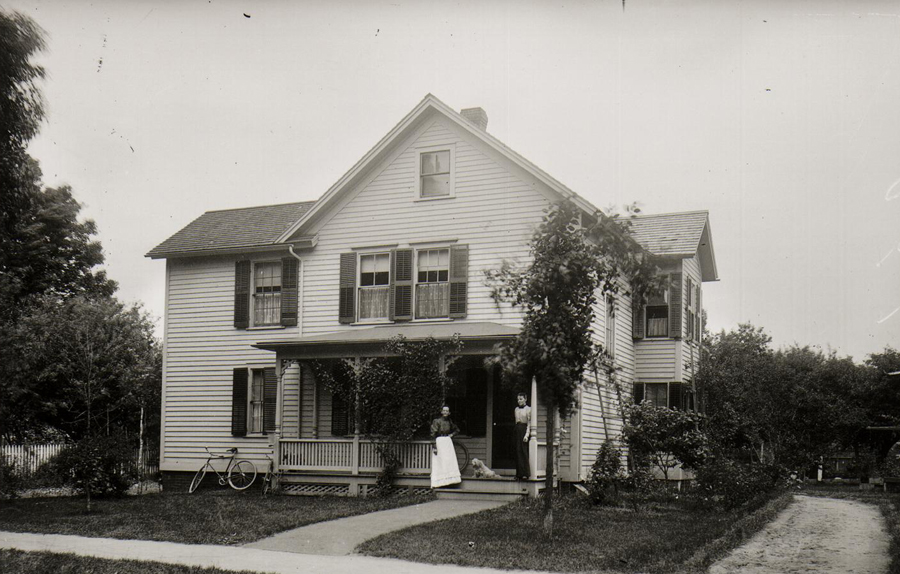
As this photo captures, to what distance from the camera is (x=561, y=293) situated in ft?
41.3

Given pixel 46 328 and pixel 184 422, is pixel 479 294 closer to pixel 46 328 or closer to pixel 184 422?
pixel 184 422

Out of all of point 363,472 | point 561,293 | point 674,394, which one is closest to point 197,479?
point 363,472

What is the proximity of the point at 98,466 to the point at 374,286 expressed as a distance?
722 cm

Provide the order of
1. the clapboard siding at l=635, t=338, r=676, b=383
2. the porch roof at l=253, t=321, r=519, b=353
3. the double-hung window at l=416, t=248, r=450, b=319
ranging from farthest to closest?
1. the clapboard siding at l=635, t=338, r=676, b=383
2. the double-hung window at l=416, t=248, r=450, b=319
3. the porch roof at l=253, t=321, r=519, b=353

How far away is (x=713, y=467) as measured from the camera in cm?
1670

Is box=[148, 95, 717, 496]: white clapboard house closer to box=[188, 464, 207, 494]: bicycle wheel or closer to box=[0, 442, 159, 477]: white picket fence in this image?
box=[188, 464, 207, 494]: bicycle wheel

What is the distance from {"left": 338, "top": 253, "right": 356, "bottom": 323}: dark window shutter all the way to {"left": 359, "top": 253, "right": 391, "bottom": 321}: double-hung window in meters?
0.19

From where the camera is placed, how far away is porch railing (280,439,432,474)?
18906 millimetres

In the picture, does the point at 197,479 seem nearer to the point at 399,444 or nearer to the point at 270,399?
the point at 270,399

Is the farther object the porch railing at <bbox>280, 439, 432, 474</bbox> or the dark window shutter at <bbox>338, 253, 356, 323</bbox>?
the dark window shutter at <bbox>338, 253, 356, 323</bbox>

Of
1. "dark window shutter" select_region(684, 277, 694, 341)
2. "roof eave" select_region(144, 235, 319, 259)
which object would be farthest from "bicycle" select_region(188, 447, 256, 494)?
"dark window shutter" select_region(684, 277, 694, 341)

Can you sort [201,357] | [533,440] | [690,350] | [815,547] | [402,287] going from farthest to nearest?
[690,350] < [201,357] < [402,287] < [533,440] < [815,547]

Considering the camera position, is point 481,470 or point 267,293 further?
point 267,293

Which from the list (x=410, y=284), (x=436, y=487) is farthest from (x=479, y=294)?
(x=436, y=487)
